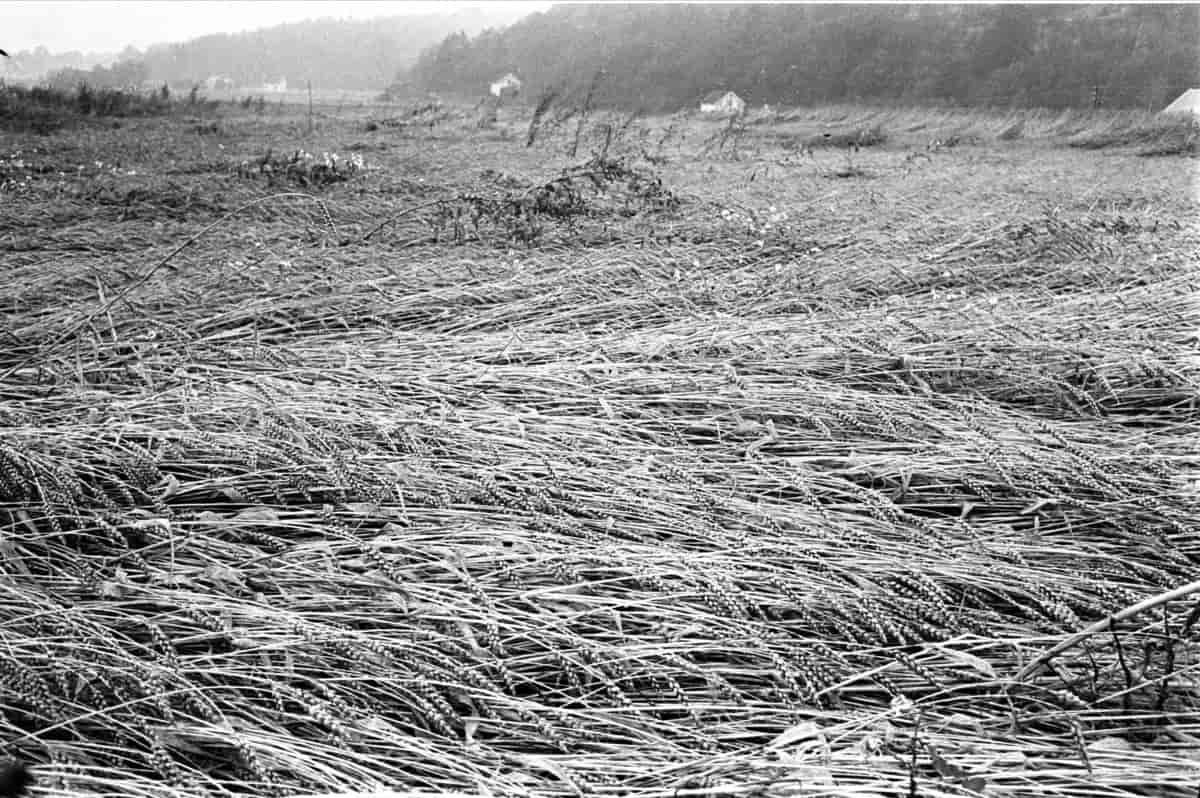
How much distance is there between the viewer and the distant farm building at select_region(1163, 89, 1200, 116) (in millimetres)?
12648

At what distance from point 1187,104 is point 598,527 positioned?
1519cm

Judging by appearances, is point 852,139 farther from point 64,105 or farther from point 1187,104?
point 64,105

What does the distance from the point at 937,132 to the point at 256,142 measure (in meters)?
10.0

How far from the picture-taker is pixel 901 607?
60.1 inches

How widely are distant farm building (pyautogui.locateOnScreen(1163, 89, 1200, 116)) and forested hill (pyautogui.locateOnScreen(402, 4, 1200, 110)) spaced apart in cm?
49

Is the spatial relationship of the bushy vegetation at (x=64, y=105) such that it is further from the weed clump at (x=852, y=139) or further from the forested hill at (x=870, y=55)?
the weed clump at (x=852, y=139)

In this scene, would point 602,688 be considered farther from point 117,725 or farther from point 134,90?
point 134,90

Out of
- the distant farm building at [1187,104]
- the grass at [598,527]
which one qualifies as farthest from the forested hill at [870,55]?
the grass at [598,527]

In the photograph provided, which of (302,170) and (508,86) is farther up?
(508,86)

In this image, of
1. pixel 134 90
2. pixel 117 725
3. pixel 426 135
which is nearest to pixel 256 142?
pixel 426 135

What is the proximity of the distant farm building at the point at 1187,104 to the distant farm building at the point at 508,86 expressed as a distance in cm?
1943

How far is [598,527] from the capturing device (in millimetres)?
1828

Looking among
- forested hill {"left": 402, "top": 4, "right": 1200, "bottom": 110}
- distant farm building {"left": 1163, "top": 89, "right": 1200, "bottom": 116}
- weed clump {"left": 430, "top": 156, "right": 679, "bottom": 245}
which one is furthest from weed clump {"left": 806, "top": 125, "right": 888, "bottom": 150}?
weed clump {"left": 430, "top": 156, "right": 679, "bottom": 245}

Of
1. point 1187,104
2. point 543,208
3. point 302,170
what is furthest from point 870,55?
point 543,208
